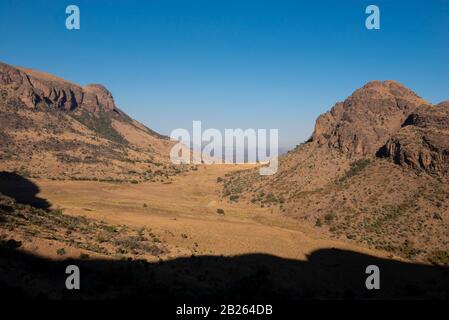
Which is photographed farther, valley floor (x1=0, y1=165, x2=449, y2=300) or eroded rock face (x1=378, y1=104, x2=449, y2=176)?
eroded rock face (x1=378, y1=104, x2=449, y2=176)

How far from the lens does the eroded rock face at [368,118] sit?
55884 millimetres

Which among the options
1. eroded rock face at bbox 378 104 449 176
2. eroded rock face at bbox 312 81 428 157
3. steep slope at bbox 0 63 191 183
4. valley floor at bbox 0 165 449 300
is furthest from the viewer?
steep slope at bbox 0 63 191 183

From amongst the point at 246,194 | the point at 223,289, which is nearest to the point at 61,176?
the point at 246,194

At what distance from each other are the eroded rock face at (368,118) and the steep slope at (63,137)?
41.1 meters

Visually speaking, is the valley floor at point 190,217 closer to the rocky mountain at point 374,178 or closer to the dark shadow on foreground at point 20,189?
the dark shadow on foreground at point 20,189

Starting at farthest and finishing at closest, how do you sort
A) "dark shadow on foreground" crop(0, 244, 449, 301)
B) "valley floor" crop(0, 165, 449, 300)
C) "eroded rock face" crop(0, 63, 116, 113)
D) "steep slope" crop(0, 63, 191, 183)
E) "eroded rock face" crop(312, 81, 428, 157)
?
"eroded rock face" crop(0, 63, 116, 113)
"steep slope" crop(0, 63, 191, 183)
"eroded rock face" crop(312, 81, 428, 157)
"valley floor" crop(0, 165, 449, 300)
"dark shadow on foreground" crop(0, 244, 449, 301)

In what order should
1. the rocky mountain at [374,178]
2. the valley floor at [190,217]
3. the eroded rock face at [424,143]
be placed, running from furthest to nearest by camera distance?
the eroded rock face at [424,143]
the rocky mountain at [374,178]
the valley floor at [190,217]

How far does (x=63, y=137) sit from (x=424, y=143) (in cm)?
8641

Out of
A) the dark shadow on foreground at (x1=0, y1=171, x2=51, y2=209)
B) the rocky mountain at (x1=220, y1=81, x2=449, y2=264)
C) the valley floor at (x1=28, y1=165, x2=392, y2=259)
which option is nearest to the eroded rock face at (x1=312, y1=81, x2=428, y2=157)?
the rocky mountain at (x1=220, y1=81, x2=449, y2=264)

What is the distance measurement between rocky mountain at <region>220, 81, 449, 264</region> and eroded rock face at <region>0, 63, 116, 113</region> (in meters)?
71.5

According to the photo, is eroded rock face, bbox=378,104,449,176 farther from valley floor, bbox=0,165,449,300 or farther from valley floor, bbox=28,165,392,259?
valley floor, bbox=28,165,392,259

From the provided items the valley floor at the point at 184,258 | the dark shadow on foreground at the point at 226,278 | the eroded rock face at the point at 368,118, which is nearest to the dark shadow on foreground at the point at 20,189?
the valley floor at the point at 184,258

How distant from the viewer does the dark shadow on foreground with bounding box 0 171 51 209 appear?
47.9m
